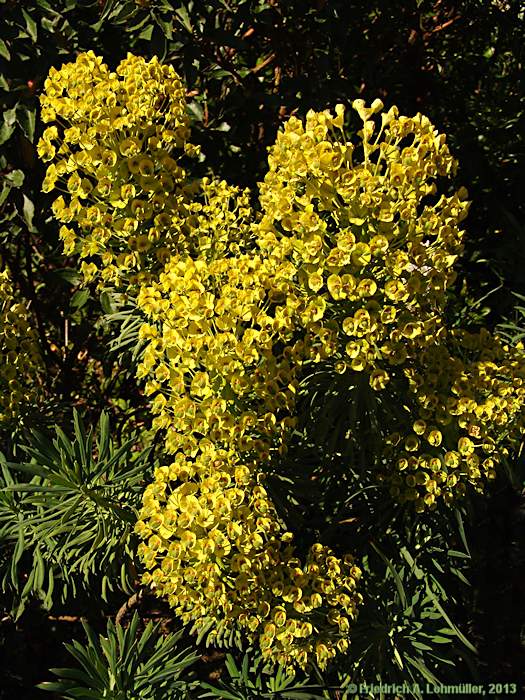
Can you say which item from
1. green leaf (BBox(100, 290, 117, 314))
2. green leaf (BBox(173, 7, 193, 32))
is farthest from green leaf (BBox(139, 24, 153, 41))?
green leaf (BBox(100, 290, 117, 314))

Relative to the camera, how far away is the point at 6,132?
7.78ft

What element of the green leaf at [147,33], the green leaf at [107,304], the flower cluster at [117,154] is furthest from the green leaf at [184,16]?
the green leaf at [107,304]

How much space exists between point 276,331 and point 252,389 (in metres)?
0.14

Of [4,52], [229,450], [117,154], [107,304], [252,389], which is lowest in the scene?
[229,450]

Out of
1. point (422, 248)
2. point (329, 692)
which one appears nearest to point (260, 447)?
point (422, 248)

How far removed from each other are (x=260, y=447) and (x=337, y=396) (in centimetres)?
32

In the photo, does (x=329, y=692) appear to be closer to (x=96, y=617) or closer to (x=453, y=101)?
(x=96, y=617)

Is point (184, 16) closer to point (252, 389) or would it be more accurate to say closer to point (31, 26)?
point (31, 26)

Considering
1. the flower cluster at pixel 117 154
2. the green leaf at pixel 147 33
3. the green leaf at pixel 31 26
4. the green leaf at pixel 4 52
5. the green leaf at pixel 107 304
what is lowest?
the green leaf at pixel 107 304

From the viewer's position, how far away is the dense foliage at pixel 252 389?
1605mm

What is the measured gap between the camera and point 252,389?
1624 millimetres

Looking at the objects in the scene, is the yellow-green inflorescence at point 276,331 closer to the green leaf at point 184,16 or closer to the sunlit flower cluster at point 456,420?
the sunlit flower cluster at point 456,420

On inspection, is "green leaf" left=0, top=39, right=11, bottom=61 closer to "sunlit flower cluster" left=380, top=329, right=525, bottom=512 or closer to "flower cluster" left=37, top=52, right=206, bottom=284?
"flower cluster" left=37, top=52, right=206, bottom=284

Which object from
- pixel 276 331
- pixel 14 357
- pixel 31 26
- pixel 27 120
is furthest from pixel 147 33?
pixel 276 331
